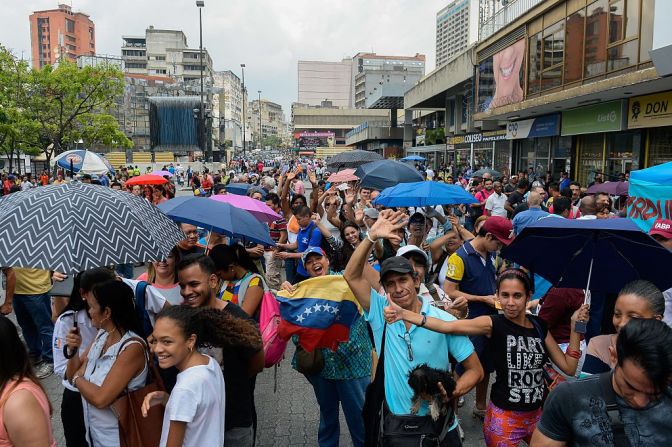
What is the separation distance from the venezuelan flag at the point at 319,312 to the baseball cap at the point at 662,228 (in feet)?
6.99

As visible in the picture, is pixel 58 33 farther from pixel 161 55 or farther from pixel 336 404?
pixel 336 404

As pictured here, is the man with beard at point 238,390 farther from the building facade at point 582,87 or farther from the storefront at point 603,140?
the storefront at point 603,140

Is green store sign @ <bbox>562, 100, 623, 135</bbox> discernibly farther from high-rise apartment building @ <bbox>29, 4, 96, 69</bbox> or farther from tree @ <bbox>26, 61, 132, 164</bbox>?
high-rise apartment building @ <bbox>29, 4, 96, 69</bbox>

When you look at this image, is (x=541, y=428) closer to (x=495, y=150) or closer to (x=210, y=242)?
(x=210, y=242)

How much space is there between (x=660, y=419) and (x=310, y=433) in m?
3.24

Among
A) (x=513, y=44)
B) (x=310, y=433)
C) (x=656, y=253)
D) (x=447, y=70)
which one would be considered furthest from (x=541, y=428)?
(x=447, y=70)

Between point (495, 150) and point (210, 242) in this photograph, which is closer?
point (210, 242)

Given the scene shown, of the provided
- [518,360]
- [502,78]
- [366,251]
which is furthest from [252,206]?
[502,78]

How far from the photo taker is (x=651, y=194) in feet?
12.3

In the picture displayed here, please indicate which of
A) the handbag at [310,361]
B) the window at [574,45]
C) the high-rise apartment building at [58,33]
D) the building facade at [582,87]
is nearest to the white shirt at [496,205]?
the building facade at [582,87]

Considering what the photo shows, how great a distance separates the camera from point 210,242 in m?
5.48

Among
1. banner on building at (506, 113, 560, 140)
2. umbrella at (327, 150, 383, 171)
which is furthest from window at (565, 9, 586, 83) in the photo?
umbrella at (327, 150, 383, 171)

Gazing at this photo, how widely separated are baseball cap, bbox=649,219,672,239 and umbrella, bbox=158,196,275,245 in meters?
2.88

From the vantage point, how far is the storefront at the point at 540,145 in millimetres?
20062
